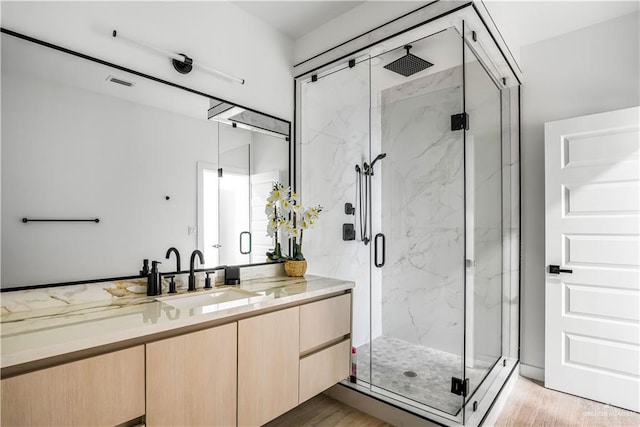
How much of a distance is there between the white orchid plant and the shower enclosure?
0.16 m

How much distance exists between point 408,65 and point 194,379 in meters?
2.19

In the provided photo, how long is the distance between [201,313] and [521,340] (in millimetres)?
2667

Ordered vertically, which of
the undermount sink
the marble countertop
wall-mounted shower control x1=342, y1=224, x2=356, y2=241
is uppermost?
wall-mounted shower control x1=342, y1=224, x2=356, y2=241

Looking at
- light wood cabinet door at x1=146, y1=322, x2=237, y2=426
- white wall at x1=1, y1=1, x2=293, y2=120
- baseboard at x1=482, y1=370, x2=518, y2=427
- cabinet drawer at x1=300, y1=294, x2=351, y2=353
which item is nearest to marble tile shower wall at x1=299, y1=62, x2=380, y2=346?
white wall at x1=1, y1=1, x2=293, y2=120

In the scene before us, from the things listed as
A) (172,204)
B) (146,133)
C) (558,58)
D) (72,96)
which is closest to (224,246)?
(172,204)

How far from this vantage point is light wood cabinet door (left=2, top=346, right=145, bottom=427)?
3.28ft

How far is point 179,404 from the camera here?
4.40 ft

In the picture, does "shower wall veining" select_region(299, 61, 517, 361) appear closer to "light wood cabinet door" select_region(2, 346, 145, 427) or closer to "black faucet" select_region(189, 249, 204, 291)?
"black faucet" select_region(189, 249, 204, 291)

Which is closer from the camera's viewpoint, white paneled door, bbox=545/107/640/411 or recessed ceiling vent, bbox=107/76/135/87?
recessed ceiling vent, bbox=107/76/135/87

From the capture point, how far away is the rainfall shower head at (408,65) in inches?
86.7

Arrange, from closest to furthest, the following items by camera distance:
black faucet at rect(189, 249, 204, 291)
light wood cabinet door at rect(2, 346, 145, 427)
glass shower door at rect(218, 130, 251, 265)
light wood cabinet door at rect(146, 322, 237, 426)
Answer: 1. light wood cabinet door at rect(2, 346, 145, 427)
2. light wood cabinet door at rect(146, 322, 237, 426)
3. black faucet at rect(189, 249, 204, 291)
4. glass shower door at rect(218, 130, 251, 265)

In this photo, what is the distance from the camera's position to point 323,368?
2008 millimetres

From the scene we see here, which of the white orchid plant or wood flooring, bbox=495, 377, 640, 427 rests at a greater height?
the white orchid plant

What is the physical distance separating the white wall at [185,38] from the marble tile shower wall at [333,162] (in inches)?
9.7
